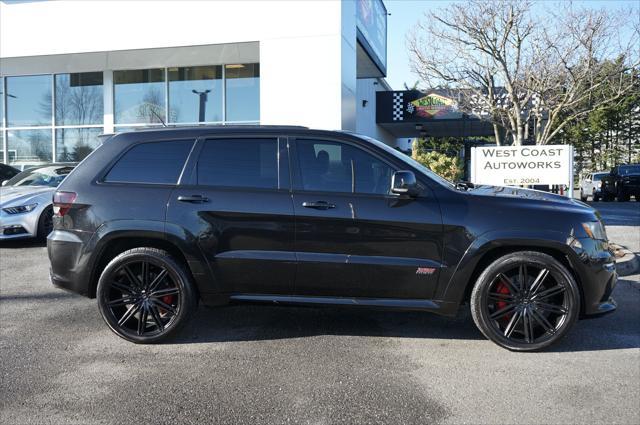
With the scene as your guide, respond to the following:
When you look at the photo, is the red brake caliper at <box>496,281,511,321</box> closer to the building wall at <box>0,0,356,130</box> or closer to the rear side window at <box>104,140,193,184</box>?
the rear side window at <box>104,140,193,184</box>

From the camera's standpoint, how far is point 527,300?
4.29m

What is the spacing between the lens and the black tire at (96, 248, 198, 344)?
4488 millimetres

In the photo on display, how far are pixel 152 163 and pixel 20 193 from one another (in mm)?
6232

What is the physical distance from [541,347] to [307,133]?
2.64 metres

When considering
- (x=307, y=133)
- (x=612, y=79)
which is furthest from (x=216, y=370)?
(x=612, y=79)

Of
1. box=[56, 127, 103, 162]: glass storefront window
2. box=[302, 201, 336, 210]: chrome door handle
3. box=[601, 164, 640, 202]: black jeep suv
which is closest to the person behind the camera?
box=[302, 201, 336, 210]: chrome door handle

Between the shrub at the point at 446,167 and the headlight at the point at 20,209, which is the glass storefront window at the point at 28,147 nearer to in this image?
the headlight at the point at 20,209

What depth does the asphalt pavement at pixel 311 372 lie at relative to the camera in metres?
3.29

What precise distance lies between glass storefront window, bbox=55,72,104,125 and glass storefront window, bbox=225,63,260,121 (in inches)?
163

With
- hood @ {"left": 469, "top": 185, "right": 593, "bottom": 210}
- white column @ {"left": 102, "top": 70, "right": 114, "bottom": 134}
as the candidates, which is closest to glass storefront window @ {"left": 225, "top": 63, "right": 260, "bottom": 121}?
white column @ {"left": 102, "top": 70, "right": 114, "bottom": 134}

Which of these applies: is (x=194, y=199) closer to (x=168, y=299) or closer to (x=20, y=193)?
(x=168, y=299)

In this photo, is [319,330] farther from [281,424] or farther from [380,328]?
[281,424]

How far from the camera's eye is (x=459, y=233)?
13.9 ft

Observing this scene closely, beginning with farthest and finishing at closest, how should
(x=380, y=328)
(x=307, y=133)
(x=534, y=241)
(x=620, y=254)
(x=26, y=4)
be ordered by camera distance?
(x=26, y=4) → (x=620, y=254) → (x=380, y=328) → (x=307, y=133) → (x=534, y=241)
